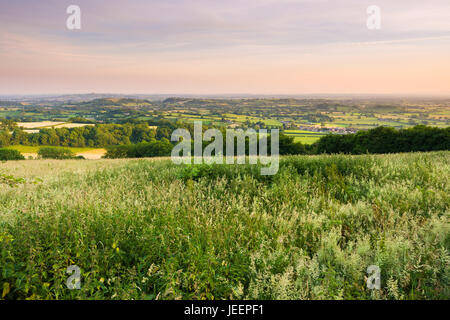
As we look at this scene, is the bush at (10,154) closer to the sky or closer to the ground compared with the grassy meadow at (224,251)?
closer to the ground

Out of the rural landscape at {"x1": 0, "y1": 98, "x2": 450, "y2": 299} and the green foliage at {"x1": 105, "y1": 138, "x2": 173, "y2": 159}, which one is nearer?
the rural landscape at {"x1": 0, "y1": 98, "x2": 450, "y2": 299}


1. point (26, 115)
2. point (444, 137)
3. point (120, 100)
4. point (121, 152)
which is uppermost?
point (120, 100)

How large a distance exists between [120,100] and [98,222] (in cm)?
10972

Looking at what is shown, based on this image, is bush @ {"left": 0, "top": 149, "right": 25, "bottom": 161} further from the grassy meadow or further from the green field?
the green field

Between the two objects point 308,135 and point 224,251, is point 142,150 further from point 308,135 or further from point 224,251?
point 224,251

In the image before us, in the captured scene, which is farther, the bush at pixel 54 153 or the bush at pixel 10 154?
the bush at pixel 54 153

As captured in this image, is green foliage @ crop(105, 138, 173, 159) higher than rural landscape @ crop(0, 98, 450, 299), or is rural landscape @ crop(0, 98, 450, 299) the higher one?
rural landscape @ crop(0, 98, 450, 299)

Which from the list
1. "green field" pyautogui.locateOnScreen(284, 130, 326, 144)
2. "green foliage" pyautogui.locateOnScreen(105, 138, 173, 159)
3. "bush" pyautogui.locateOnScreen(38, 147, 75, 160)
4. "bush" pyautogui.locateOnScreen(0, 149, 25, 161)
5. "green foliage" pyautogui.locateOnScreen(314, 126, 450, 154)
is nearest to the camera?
"bush" pyautogui.locateOnScreen(0, 149, 25, 161)

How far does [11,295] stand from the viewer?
2.84 metres

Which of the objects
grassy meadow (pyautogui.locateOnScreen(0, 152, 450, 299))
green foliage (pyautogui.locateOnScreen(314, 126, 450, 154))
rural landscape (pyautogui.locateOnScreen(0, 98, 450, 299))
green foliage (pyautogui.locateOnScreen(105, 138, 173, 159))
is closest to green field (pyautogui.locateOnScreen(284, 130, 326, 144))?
green foliage (pyautogui.locateOnScreen(314, 126, 450, 154))

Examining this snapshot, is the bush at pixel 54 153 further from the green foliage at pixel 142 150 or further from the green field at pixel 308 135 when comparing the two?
the green field at pixel 308 135

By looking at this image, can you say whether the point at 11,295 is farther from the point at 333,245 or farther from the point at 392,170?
the point at 392,170

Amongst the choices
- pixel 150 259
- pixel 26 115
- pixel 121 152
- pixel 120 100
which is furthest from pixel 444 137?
pixel 120 100

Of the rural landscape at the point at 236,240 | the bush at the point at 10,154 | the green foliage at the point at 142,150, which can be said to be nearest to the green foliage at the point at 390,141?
the green foliage at the point at 142,150
